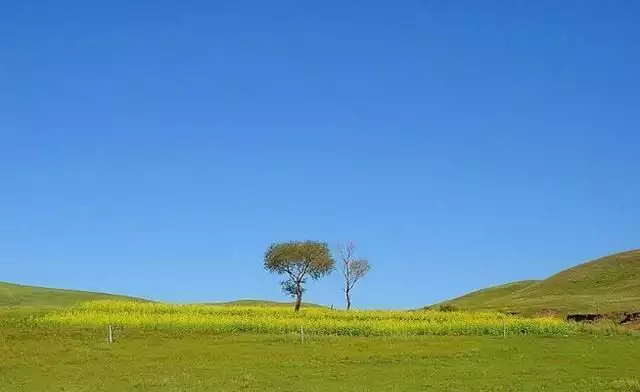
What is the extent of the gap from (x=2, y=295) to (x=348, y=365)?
124 meters

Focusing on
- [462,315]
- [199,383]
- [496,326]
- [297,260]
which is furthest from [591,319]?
[199,383]

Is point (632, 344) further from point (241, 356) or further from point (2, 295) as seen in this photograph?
point (2, 295)

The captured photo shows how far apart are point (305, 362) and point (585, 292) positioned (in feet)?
307

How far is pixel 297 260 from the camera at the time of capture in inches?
4830

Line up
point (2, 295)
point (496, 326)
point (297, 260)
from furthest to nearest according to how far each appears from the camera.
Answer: point (2, 295), point (297, 260), point (496, 326)

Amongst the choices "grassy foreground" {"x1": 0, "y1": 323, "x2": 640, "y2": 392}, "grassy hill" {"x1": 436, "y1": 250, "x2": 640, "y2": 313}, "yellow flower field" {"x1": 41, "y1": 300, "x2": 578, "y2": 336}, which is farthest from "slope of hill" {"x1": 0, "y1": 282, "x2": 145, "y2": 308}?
"grassy foreground" {"x1": 0, "y1": 323, "x2": 640, "y2": 392}

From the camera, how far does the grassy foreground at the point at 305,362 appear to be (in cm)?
3956

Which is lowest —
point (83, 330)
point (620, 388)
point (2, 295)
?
point (620, 388)

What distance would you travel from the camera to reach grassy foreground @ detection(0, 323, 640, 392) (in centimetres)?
3956

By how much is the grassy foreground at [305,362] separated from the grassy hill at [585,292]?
37.9 m

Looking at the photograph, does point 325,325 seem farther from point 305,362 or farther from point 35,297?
point 35,297

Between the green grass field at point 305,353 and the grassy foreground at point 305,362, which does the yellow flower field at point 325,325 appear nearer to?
the green grass field at point 305,353

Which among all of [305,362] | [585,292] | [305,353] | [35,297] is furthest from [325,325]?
[35,297]

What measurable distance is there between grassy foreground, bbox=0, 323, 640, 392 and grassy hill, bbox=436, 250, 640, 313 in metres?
37.9
